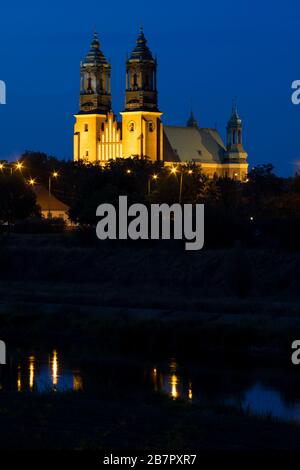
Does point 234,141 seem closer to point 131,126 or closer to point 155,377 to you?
point 131,126

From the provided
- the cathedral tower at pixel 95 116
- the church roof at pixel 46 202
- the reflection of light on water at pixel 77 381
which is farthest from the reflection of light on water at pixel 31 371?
the cathedral tower at pixel 95 116

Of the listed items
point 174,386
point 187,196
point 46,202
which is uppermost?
point 46,202

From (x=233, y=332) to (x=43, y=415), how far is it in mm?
16404

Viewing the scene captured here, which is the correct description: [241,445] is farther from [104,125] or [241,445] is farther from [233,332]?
[104,125]

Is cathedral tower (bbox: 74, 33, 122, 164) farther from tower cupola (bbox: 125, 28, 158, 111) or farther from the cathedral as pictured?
tower cupola (bbox: 125, 28, 158, 111)

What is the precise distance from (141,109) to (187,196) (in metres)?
63.6

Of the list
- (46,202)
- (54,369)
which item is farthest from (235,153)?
(54,369)

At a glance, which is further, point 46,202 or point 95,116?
point 95,116

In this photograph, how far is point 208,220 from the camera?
65.3 metres

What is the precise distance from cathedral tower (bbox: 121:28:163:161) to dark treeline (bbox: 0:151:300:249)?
19106 mm

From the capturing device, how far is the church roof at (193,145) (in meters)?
160

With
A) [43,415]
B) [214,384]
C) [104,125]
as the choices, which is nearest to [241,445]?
[43,415]

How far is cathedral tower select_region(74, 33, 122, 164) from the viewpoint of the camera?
488 feet

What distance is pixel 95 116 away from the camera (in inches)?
5955
